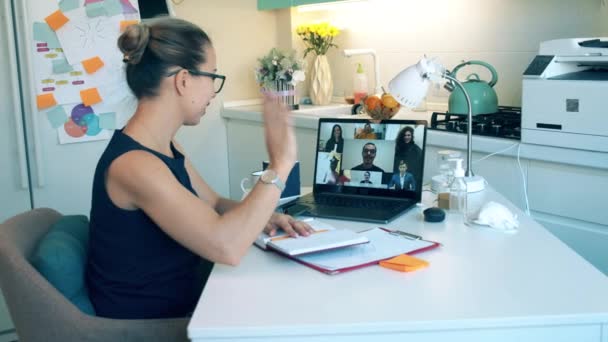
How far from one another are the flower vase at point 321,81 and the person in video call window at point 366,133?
5.43ft

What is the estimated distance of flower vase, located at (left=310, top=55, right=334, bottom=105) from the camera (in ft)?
11.4

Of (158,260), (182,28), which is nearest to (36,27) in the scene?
(182,28)

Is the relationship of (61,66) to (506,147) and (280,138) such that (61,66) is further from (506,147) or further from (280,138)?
(506,147)

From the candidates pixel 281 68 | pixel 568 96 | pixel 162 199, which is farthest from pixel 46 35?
pixel 568 96

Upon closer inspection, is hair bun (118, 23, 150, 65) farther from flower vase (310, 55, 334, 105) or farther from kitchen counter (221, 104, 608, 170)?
flower vase (310, 55, 334, 105)

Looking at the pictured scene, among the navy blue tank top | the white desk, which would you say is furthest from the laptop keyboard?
the navy blue tank top

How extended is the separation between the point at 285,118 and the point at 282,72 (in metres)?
1.90

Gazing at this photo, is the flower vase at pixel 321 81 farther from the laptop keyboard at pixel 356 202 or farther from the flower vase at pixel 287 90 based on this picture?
the laptop keyboard at pixel 356 202

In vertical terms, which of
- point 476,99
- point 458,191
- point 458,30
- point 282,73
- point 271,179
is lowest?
point 458,191

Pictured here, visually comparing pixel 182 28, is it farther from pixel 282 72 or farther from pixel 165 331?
pixel 282 72

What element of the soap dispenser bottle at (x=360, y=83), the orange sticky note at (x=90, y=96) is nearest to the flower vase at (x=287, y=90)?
the soap dispenser bottle at (x=360, y=83)

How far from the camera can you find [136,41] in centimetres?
143

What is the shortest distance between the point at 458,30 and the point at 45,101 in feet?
6.34

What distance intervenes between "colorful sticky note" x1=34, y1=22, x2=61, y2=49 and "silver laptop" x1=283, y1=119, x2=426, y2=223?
4.96ft
